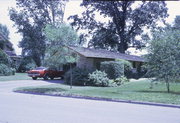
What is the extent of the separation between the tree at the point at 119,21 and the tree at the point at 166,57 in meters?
25.9

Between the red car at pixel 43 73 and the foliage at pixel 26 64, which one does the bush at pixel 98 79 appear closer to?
the red car at pixel 43 73

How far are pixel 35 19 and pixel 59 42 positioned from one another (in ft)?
114

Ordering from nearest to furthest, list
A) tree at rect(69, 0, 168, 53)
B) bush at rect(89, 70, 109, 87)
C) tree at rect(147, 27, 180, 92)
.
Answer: tree at rect(147, 27, 180, 92) < bush at rect(89, 70, 109, 87) < tree at rect(69, 0, 168, 53)

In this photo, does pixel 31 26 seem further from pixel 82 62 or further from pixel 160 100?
pixel 160 100

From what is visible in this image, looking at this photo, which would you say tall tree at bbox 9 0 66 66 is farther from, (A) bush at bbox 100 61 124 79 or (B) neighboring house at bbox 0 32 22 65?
(A) bush at bbox 100 61 124 79

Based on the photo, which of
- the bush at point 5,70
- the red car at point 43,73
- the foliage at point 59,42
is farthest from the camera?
the bush at point 5,70

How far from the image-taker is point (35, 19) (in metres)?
49.2

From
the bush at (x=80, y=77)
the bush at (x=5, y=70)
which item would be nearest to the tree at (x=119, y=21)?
the bush at (x=5, y=70)

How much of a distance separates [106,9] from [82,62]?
66.5ft

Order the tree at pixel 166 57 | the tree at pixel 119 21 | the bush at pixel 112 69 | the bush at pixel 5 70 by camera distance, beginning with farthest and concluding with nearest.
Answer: the tree at pixel 119 21
the bush at pixel 5 70
the bush at pixel 112 69
the tree at pixel 166 57

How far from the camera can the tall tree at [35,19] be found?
→ 4828cm

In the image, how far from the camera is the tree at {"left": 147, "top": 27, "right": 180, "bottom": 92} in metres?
15.7

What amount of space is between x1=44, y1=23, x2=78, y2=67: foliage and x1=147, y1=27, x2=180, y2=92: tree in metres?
5.89

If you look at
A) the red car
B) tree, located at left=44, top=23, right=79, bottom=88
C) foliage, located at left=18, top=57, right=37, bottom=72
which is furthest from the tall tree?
tree, located at left=44, top=23, right=79, bottom=88
